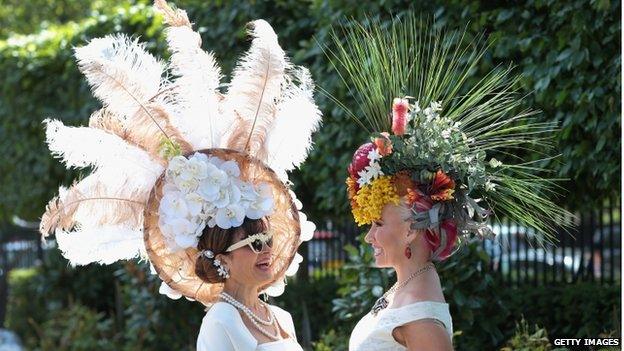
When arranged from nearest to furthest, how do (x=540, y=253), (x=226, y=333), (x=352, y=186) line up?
(x=226, y=333), (x=352, y=186), (x=540, y=253)

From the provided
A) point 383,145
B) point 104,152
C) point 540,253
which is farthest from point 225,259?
point 540,253

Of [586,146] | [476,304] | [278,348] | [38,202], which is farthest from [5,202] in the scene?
[278,348]

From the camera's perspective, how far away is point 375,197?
332 cm

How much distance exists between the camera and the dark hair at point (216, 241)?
3.34 meters

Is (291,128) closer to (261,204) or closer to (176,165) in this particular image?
(261,204)

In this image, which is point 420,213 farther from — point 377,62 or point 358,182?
point 377,62

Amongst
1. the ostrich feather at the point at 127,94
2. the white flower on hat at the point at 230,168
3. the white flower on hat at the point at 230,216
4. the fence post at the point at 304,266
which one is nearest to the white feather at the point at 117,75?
the ostrich feather at the point at 127,94

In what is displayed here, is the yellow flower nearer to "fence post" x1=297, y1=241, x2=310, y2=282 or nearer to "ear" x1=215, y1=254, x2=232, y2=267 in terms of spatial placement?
"ear" x1=215, y1=254, x2=232, y2=267

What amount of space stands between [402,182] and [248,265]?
1.88 feet

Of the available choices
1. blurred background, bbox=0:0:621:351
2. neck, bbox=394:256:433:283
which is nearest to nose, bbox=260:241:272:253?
neck, bbox=394:256:433:283

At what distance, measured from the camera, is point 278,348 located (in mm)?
3363

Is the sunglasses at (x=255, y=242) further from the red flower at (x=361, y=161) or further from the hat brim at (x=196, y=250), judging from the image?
the red flower at (x=361, y=161)

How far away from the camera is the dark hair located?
11.0ft

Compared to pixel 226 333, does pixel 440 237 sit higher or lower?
higher
